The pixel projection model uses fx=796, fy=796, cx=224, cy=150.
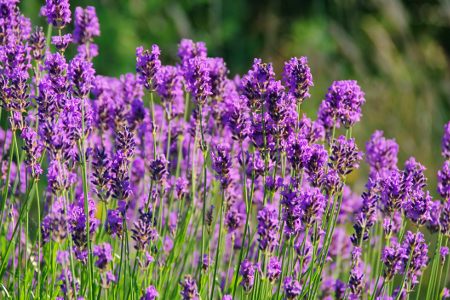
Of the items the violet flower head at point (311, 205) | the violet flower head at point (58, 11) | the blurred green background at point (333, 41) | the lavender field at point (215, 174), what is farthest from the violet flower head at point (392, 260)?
the blurred green background at point (333, 41)

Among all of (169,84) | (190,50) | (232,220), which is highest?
(190,50)

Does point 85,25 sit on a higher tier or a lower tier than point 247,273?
higher

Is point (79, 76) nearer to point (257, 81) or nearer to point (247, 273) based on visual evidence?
point (257, 81)

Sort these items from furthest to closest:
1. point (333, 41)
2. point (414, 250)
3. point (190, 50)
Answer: point (333, 41) → point (190, 50) → point (414, 250)

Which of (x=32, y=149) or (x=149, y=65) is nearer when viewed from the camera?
(x=32, y=149)

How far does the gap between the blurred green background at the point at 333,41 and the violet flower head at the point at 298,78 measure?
186 inches

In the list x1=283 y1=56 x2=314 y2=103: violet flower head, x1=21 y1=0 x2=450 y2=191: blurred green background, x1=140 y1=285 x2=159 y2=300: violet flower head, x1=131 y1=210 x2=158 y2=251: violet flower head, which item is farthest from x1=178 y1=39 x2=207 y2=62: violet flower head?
x1=21 y1=0 x2=450 y2=191: blurred green background

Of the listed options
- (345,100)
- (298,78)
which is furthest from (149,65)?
(345,100)

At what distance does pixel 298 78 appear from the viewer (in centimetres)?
216

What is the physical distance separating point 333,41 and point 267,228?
7246 millimetres

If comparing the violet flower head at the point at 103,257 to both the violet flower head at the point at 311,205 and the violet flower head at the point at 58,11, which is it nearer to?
the violet flower head at the point at 311,205

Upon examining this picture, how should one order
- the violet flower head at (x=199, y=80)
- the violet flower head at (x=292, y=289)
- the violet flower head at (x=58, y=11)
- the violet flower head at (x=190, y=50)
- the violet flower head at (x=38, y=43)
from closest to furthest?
the violet flower head at (x=292, y=289) → the violet flower head at (x=199, y=80) → the violet flower head at (x=58, y=11) → the violet flower head at (x=38, y=43) → the violet flower head at (x=190, y=50)

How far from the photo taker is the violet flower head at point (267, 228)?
80.4 inches

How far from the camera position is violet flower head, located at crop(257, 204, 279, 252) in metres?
2.04
